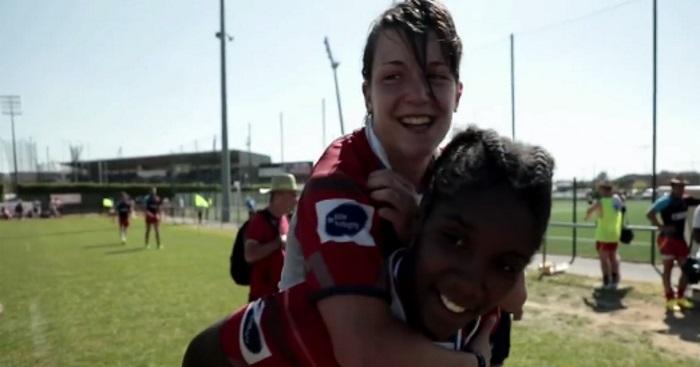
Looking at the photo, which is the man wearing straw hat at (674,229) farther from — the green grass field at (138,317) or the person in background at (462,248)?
the person in background at (462,248)

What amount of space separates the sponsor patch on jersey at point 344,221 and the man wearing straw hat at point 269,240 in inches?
156

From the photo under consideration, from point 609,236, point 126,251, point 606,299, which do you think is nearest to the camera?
point 606,299

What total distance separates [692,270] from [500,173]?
31.1 ft

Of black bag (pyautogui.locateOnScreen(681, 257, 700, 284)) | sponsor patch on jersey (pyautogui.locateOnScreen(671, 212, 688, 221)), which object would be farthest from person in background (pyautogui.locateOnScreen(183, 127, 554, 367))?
sponsor patch on jersey (pyautogui.locateOnScreen(671, 212, 688, 221))

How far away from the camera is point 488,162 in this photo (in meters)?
1.53

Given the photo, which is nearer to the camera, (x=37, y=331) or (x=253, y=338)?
(x=253, y=338)

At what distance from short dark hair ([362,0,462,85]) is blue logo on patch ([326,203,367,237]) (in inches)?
19.4

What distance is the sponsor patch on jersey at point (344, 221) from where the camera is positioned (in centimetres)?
156

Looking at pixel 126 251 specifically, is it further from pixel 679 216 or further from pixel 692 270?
pixel 692 270

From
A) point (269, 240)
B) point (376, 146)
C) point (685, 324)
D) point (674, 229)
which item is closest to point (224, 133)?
point (674, 229)

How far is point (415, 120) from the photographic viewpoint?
1.77m

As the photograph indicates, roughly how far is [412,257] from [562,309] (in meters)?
9.85

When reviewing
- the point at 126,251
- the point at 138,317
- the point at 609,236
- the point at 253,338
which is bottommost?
the point at 126,251

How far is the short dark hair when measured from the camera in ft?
5.71
